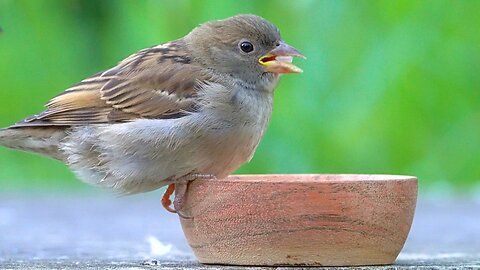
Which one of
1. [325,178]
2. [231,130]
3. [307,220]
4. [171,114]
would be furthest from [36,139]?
[307,220]

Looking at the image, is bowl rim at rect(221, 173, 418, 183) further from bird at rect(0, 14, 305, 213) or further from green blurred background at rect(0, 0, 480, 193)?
green blurred background at rect(0, 0, 480, 193)

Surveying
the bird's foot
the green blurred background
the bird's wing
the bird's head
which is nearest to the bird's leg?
the bird's foot

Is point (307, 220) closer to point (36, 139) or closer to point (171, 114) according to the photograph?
point (171, 114)

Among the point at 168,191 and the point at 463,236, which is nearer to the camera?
the point at 168,191

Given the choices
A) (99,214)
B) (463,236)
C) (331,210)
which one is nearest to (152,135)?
(331,210)

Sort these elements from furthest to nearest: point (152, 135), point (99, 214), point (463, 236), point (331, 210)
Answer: point (99, 214)
point (463, 236)
point (152, 135)
point (331, 210)

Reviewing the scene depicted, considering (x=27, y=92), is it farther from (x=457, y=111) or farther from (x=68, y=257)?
(x=68, y=257)
